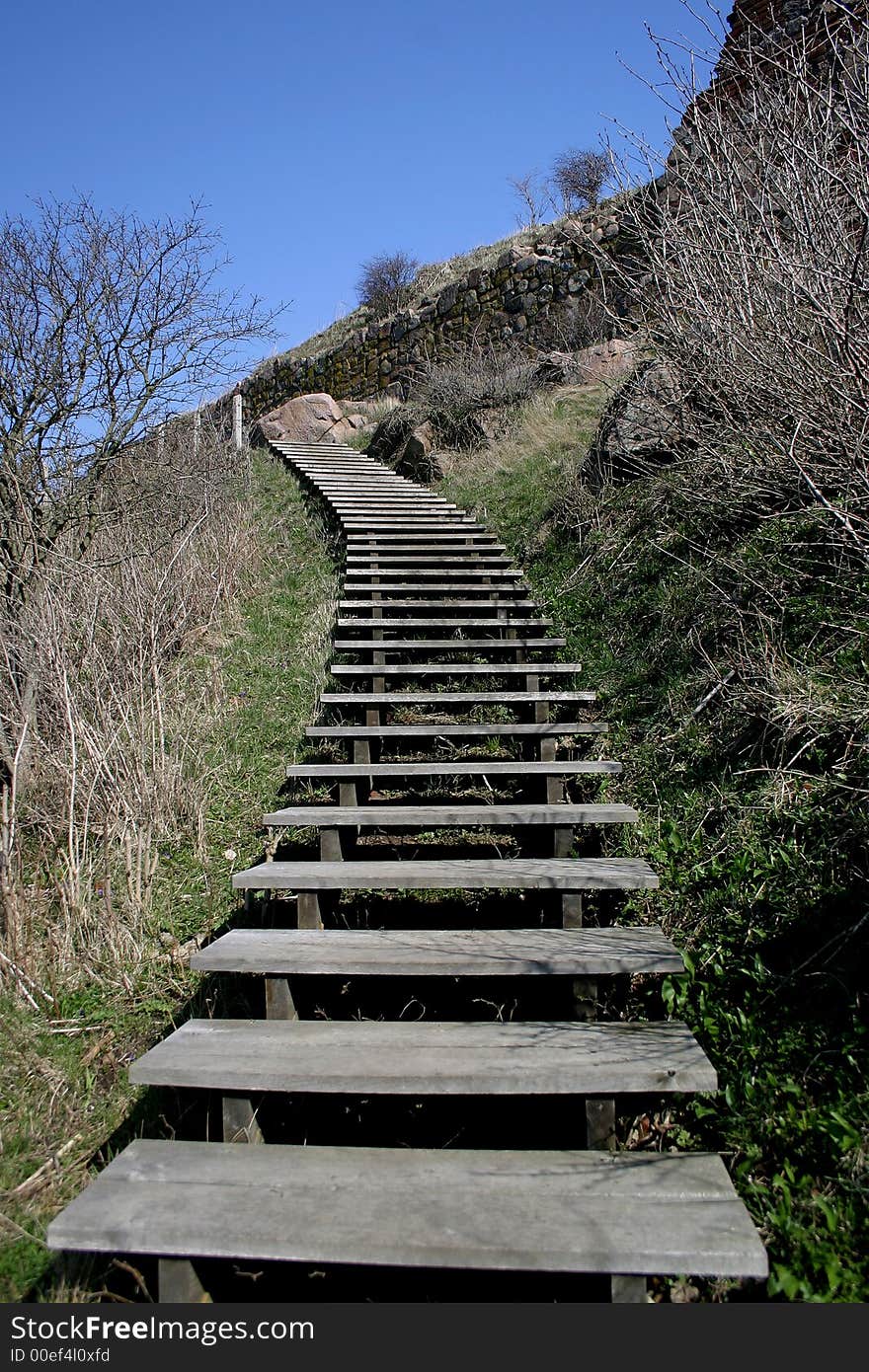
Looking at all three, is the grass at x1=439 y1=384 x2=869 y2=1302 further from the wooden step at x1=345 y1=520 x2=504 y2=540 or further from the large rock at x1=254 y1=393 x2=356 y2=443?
the large rock at x1=254 y1=393 x2=356 y2=443

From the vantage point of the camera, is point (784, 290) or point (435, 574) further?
point (435, 574)

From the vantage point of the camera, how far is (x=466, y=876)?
123 inches

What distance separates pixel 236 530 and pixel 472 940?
651cm

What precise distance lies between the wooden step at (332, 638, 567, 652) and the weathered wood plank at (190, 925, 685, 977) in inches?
107

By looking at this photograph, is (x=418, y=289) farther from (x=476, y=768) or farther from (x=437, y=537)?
(x=476, y=768)

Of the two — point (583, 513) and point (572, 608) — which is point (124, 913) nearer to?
point (572, 608)

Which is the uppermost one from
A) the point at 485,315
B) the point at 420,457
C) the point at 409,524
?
the point at 485,315

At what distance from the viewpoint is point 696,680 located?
430 cm

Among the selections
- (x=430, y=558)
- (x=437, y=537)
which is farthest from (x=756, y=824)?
(x=437, y=537)

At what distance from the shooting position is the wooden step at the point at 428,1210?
1784 mm

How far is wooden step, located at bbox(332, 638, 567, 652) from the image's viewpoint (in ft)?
18.1

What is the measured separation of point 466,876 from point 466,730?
1387 millimetres

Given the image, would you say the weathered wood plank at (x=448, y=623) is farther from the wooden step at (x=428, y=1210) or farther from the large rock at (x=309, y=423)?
the large rock at (x=309, y=423)

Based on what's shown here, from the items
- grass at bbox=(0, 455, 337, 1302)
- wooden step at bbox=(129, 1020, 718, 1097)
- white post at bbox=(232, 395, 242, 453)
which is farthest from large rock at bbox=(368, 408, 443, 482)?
wooden step at bbox=(129, 1020, 718, 1097)
